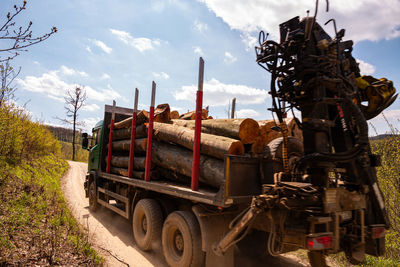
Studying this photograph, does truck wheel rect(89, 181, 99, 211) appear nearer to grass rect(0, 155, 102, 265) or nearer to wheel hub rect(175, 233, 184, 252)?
grass rect(0, 155, 102, 265)

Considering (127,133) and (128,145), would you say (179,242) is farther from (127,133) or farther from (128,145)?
(127,133)

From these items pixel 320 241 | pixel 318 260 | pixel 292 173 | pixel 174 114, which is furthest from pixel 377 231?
pixel 174 114

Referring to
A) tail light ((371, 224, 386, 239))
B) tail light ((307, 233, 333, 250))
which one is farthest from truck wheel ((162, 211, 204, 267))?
tail light ((371, 224, 386, 239))

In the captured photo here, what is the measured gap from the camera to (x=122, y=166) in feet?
22.9

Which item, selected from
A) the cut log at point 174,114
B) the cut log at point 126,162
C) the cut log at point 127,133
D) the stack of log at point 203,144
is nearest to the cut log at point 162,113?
the stack of log at point 203,144

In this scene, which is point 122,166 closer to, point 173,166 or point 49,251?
point 173,166

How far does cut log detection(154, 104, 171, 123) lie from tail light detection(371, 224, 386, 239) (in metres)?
4.84

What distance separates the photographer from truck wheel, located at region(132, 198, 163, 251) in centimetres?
486

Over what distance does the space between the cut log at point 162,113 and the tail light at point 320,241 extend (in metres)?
4.57

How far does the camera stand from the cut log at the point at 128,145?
5.78 m

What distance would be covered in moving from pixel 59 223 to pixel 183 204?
315 cm

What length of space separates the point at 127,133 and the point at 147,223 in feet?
9.29

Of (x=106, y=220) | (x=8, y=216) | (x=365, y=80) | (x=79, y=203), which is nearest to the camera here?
(x=365, y=80)

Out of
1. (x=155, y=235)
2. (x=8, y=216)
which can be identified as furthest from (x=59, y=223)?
(x=155, y=235)
